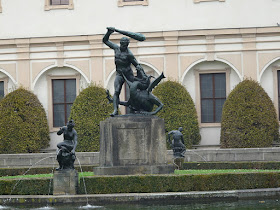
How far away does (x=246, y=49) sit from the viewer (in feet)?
120

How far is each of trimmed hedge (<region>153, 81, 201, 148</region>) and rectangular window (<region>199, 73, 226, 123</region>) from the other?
1774 millimetres

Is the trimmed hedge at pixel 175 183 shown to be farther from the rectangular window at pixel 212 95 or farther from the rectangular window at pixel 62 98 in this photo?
the rectangular window at pixel 62 98

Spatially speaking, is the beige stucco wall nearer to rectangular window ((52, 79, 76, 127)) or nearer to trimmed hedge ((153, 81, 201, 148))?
rectangular window ((52, 79, 76, 127))

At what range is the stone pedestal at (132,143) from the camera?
66.3 ft

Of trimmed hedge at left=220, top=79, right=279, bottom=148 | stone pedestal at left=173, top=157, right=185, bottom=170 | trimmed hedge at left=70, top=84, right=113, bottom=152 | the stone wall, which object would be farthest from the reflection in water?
trimmed hedge at left=70, top=84, right=113, bottom=152

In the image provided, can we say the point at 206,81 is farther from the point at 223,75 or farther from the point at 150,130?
the point at 150,130

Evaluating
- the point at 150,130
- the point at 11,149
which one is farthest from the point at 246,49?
the point at 150,130

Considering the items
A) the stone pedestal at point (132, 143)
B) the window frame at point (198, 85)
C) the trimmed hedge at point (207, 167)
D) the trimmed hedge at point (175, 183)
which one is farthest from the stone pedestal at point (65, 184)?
the window frame at point (198, 85)

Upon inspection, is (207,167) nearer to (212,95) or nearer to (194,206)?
(194,206)

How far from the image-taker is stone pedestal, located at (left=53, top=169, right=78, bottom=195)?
18.5 metres

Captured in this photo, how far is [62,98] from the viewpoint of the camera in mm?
38875

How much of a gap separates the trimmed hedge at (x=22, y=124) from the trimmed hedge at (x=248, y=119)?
8.38 metres

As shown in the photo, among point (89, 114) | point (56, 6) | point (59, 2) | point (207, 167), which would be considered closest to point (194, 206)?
point (207, 167)

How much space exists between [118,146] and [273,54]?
18.1 meters
